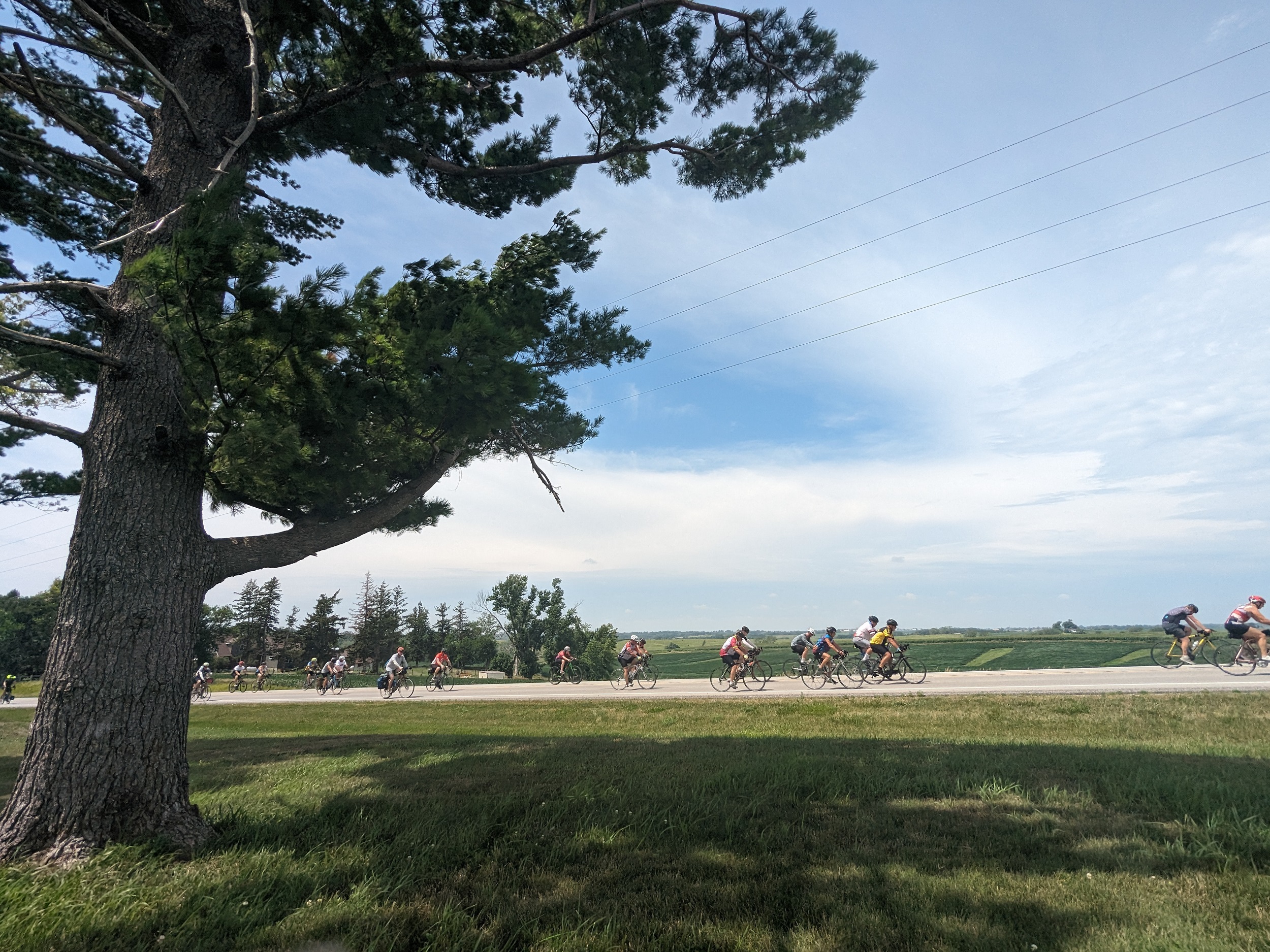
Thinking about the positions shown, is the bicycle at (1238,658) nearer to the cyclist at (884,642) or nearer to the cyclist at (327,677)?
the cyclist at (884,642)

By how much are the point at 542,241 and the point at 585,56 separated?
220cm

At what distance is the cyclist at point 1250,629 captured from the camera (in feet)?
45.9

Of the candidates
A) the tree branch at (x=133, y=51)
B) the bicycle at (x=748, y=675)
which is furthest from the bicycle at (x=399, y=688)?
the tree branch at (x=133, y=51)

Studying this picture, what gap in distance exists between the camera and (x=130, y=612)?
4.28 metres

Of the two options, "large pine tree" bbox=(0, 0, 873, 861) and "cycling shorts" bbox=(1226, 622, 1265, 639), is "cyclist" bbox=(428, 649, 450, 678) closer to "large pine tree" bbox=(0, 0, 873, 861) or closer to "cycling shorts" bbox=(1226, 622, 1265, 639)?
"large pine tree" bbox=(0, 0, 873, 861)

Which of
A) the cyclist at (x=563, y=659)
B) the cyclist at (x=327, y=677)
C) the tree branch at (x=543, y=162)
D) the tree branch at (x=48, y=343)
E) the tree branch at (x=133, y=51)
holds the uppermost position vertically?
the tree branch at (x=543, y=162)

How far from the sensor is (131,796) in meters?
4.09

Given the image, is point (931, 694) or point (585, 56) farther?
point (931, 694)

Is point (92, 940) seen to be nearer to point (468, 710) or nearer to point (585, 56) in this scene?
point (585, 56)

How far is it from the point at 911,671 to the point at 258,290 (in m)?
19.6

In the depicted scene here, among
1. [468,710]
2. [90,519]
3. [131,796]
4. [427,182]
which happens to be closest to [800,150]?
[427,182]

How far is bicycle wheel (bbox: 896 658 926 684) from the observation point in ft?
58.1

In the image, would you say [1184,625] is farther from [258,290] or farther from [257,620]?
[257,620]

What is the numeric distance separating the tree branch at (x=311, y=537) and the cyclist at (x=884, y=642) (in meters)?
Result: 14.7
